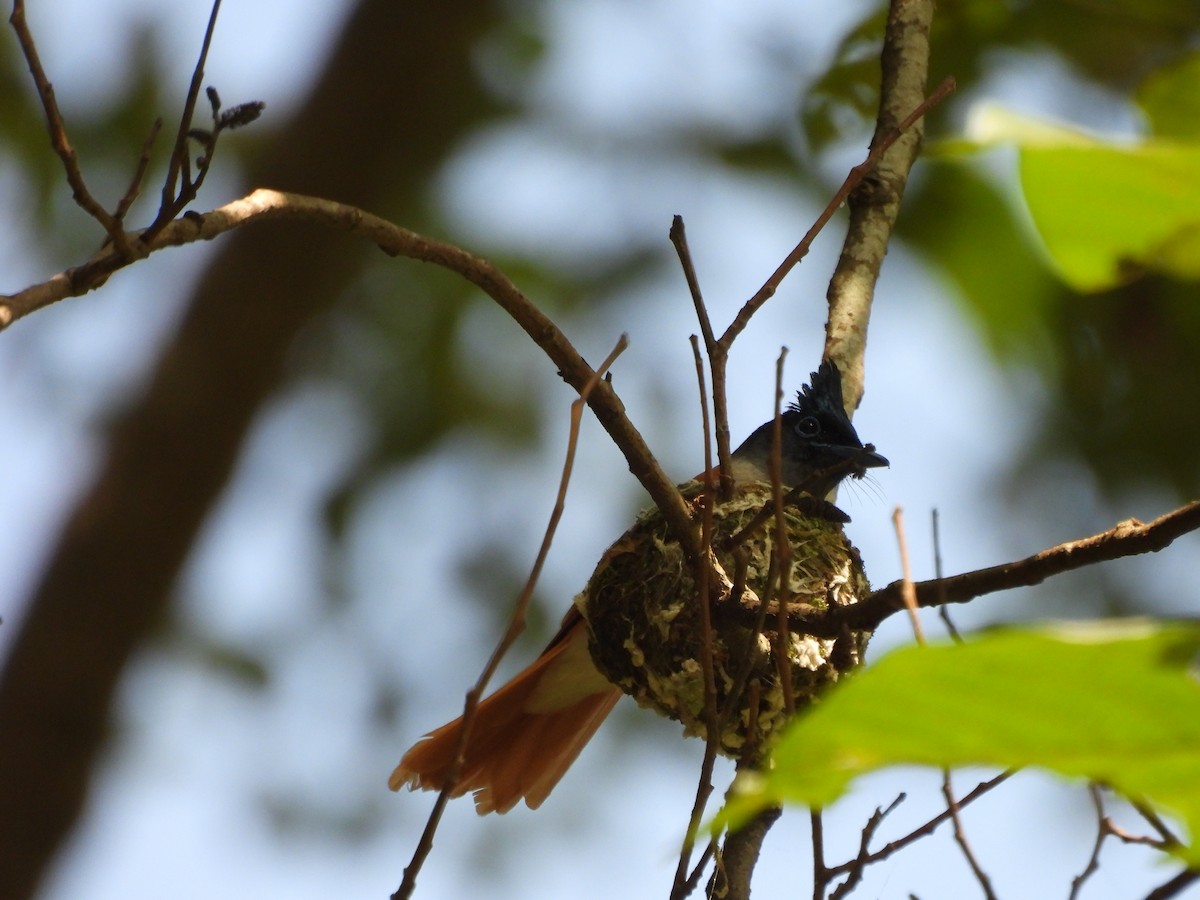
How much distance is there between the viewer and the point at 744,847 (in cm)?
299

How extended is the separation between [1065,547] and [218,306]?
330cm

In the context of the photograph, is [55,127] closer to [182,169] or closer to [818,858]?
[182,169]

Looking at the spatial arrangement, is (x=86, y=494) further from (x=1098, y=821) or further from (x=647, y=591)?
(x=1098, y=821)

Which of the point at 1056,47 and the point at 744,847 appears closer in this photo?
the point at 744,847

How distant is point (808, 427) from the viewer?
475cm

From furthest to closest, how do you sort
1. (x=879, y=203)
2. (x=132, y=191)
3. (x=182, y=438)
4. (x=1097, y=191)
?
(x=182, y=438)
(x=879, y=203)
(x=132, y=191)
(x=1097, y=191)

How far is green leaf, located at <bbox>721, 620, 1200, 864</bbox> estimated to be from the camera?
0.62 metres

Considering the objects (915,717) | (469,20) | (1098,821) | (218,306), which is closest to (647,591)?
(1098,821)

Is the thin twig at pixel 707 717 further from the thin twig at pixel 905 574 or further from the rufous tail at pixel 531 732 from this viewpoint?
the rufous tail at pixel 531 732

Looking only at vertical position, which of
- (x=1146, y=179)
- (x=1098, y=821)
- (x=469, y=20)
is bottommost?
(x=1146, y=179)

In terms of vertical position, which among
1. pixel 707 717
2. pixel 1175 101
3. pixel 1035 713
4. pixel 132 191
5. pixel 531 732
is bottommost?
pixel 1035 713

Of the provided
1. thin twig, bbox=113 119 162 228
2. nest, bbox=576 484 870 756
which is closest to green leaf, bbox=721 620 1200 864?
thin twig, bbox=113 119 162 228

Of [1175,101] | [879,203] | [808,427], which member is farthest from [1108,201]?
[808,427]

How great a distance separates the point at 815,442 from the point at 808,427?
0.06 m
